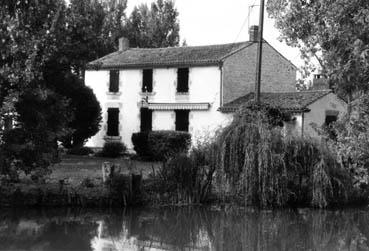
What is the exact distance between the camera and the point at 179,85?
38.5 metres

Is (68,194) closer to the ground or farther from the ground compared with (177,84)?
closer to the ground

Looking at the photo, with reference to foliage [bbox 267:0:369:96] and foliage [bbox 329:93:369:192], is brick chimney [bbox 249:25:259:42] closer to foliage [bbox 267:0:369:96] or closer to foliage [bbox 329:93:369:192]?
foliage [bbox 267:0:369:96]

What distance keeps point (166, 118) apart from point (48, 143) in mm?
23072

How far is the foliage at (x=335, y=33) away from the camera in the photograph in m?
12.8

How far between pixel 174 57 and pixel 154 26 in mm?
22312

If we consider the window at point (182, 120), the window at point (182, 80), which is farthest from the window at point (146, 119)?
the window at point (182, 80)

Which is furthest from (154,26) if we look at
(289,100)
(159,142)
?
(289,100)

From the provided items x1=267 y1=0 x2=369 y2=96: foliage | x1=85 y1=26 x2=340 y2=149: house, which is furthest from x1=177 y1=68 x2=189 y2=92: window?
x1=267 y1=0 x2=369 y2=96: foliage

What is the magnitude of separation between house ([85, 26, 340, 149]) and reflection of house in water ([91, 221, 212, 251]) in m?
22.1

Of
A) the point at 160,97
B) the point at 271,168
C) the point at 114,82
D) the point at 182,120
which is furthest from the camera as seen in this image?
the point at 114,82

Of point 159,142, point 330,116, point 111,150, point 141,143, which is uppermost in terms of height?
point 330,116

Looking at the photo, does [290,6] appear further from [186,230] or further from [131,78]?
[131,78]

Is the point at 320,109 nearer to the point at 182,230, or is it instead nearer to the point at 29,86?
the point at 182,230

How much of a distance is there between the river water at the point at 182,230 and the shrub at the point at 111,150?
1997cm
